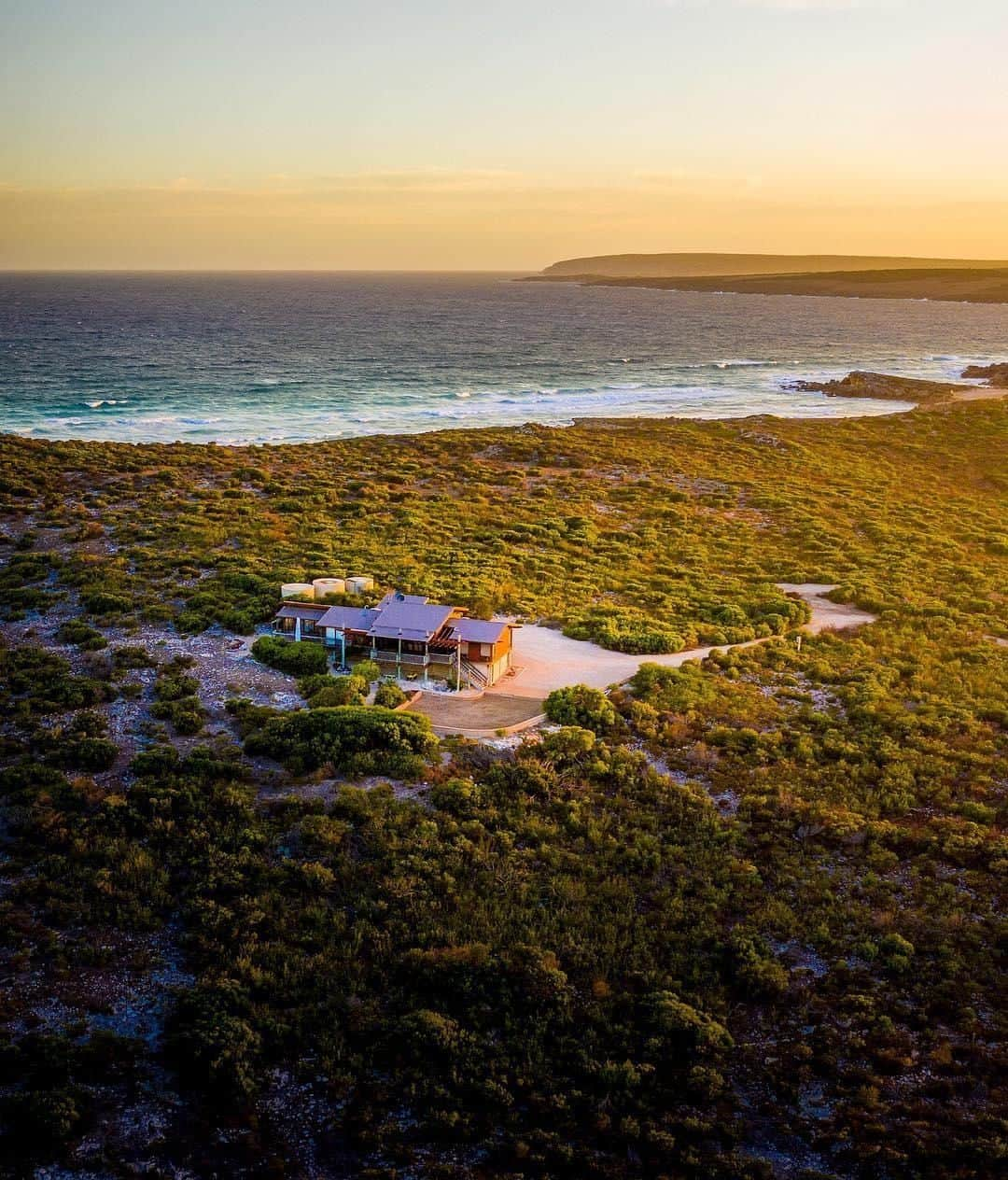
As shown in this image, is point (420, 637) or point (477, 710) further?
point (420, 637)

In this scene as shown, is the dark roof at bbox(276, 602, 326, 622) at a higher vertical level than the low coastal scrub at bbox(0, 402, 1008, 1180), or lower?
higher

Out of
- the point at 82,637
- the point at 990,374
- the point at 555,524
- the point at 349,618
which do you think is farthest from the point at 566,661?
the point at 990,374

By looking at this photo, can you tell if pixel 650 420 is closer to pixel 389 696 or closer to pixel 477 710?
pixel 477 710

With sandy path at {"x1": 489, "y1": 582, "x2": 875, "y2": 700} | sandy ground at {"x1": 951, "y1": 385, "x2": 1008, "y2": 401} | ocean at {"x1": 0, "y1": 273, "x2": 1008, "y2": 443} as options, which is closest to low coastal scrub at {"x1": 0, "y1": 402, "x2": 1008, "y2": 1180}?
sandy path at {"x1": 489, "y1": 582, "x2": 875, "y2": 700}

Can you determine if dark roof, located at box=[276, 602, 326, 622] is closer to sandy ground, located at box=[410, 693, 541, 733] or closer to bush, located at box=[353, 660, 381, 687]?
bush, located at box=[353, 660, 381, 687]

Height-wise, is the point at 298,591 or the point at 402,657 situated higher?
the point at 298,591
